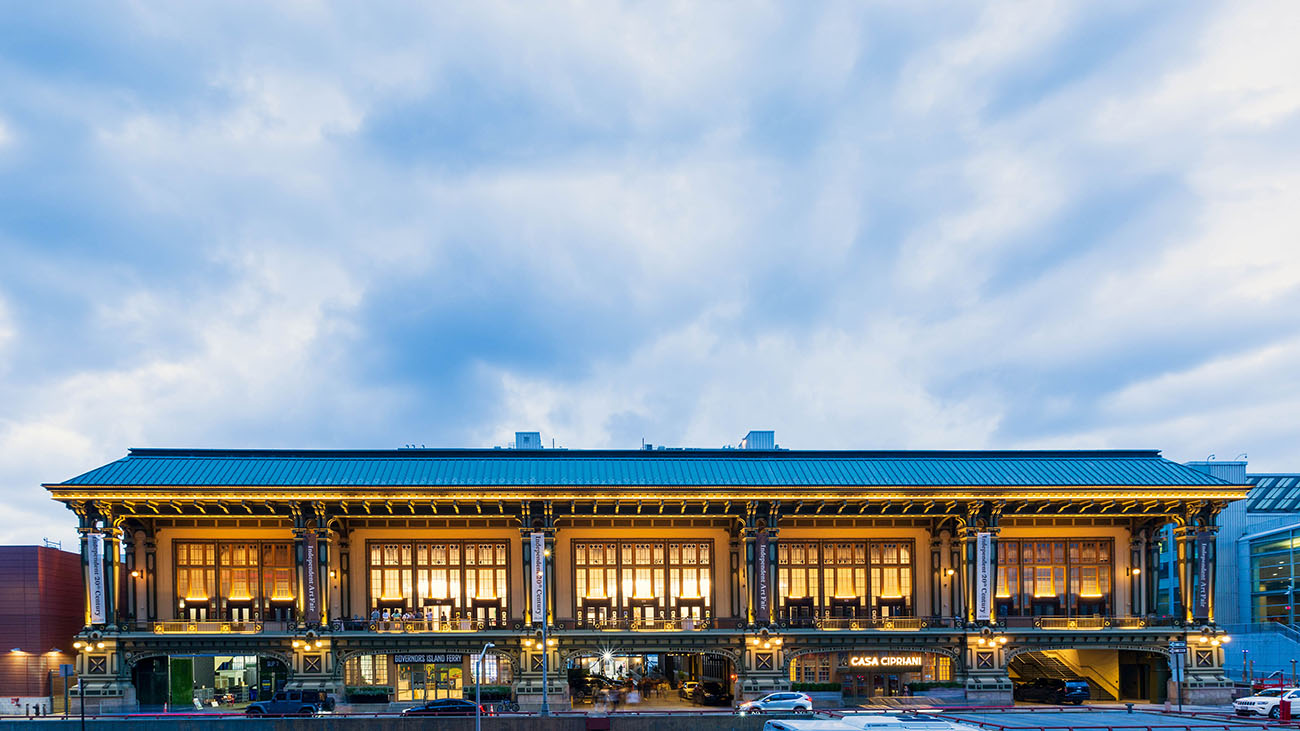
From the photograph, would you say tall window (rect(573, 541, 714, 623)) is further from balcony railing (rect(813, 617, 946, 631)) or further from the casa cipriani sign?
the casa cipriani sign

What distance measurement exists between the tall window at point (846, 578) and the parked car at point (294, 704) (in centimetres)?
2980

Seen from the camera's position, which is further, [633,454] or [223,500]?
[633,454]

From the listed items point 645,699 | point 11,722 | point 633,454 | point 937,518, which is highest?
point 633,454

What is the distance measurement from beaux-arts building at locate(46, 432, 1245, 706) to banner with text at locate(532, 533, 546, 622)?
67cm

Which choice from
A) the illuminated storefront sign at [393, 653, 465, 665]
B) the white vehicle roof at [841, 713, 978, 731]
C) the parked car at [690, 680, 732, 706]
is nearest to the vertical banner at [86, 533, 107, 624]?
the illuminated storefront sign at [393, 653, 465, 665]

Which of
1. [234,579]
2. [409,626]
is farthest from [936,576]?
[234,579]

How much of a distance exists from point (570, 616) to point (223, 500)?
23.1m

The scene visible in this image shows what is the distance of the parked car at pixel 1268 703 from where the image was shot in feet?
152

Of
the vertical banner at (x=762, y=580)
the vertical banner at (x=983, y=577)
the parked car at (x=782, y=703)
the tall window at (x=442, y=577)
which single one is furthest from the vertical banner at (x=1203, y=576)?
the tall window at (x=442, y=577)

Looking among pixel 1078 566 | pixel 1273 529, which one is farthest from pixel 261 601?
pixel 1273 529

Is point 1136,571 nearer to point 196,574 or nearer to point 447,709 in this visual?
point 447,709

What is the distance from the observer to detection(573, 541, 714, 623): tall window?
61.1m

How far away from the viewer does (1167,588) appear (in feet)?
300

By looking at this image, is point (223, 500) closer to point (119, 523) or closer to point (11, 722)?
point (119, 523)
